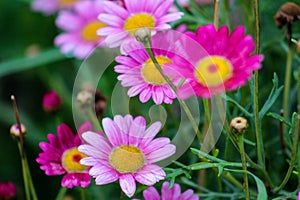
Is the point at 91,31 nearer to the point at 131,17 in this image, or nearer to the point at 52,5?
the point at 52,5

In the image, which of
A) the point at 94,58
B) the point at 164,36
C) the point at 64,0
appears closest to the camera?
the point at 164,36

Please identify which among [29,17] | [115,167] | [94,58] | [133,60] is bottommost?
[115,167]

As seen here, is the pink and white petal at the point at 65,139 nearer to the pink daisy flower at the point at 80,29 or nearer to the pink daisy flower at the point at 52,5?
the pink daisy flower at the point at 80,29

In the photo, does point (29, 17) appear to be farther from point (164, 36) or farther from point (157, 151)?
point (157, 151)

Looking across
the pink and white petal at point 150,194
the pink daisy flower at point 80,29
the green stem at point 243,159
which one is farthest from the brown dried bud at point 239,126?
the pink daisy flower at point 80,29

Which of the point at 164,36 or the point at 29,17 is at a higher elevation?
the point at 29,17

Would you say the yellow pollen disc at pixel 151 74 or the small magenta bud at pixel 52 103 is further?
the small magenta bud at pixel 52 103

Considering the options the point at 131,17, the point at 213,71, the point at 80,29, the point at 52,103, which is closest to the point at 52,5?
the point at 80,29

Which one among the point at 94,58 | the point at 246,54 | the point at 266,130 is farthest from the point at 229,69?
the point at 94,58
